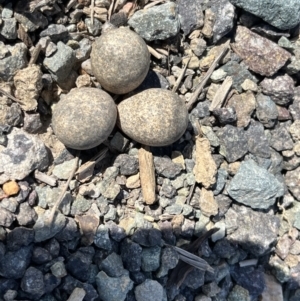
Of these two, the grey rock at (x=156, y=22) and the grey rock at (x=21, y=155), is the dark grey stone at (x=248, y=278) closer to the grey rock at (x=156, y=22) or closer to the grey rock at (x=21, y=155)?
the grey rock at (x=21, y=155)

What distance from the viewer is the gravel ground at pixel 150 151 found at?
1.97 meters

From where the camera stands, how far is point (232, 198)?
230 centimetres

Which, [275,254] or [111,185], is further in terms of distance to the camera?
[275,254]

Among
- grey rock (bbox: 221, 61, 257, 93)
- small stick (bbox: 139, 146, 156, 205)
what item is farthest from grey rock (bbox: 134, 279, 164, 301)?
grey rock (bbox: 221, 61, 257, 93)

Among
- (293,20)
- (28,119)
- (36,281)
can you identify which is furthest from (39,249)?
(293,20)

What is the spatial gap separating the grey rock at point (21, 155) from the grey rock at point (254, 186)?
0.98m

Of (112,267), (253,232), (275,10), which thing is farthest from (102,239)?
(275,10)

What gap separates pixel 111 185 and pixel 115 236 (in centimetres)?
24

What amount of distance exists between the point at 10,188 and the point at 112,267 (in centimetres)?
59

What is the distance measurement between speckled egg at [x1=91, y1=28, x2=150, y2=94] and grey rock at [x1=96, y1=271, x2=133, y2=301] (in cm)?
90

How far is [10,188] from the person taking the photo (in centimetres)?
194

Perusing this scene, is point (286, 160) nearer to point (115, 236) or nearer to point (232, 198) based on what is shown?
point (232, 198)

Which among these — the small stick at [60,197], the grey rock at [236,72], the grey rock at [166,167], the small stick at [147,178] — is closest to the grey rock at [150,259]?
the small stick at [147,178]

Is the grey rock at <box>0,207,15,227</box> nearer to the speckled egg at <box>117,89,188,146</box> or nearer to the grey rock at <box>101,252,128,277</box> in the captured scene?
the grey rock at <box>101,252,128,277</box>
